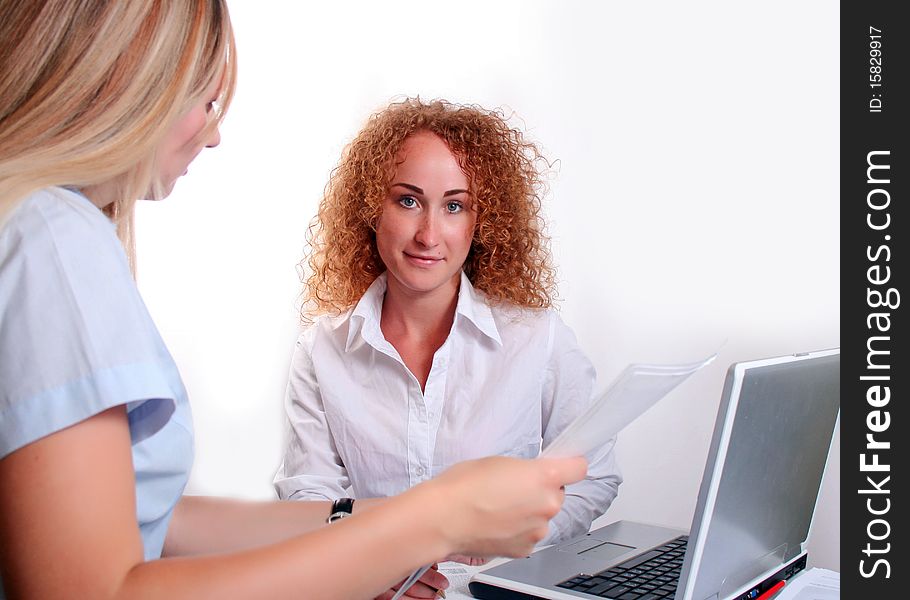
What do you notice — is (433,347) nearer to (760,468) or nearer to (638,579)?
(638,579)

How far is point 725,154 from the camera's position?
9.15ft

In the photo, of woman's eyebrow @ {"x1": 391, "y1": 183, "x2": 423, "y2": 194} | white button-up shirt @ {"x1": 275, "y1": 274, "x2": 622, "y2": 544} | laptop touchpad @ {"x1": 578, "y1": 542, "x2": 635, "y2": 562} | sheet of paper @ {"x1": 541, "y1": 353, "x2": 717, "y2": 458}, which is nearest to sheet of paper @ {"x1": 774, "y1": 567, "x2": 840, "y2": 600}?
laptop touchpad @ {"x1": 578, "y1": 542, "x2": 635, "y2": 562}

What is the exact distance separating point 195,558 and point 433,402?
151 cm

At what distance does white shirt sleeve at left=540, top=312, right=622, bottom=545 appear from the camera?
239cm

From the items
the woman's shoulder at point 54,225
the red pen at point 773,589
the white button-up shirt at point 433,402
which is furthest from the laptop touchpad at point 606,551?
the woman's shoulder at point 54,225

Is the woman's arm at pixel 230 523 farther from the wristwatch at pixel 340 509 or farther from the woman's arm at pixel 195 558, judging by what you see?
the woman's arm at pixel 195 558

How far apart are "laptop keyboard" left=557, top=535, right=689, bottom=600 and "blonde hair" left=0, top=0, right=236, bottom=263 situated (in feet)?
3.15

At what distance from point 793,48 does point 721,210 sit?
0.52m

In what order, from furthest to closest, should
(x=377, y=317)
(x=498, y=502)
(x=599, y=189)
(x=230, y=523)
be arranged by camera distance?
(x=599, y=189) → (x=377, y=317) → (x=230, y=523) → (x=498, y=502)

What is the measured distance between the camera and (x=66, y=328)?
0.87 meters

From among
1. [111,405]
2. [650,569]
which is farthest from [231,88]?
[650,569]

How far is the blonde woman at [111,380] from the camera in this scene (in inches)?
32.7

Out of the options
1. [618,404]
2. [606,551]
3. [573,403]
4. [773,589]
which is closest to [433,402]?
[573,403]

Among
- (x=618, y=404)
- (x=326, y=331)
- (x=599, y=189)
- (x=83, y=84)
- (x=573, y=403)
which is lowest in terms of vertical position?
(x=573, y=403)
